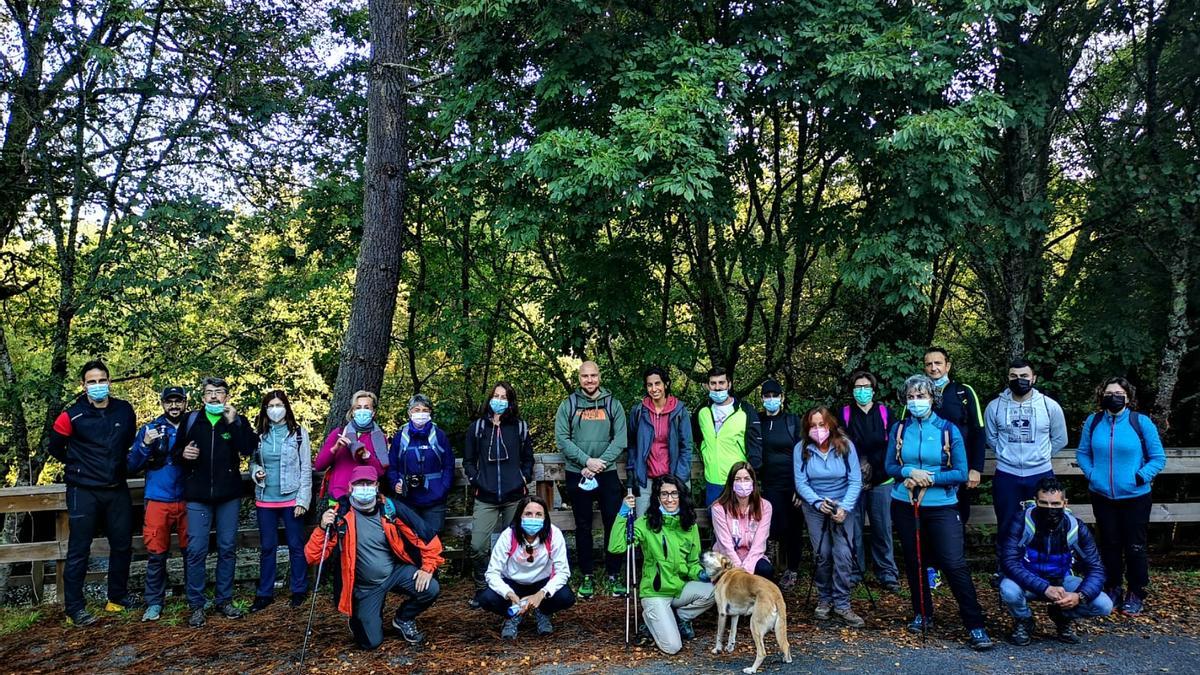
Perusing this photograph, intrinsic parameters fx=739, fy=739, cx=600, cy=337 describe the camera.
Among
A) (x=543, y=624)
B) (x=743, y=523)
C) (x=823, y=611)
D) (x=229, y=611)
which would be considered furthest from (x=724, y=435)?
(x=229, y=611)

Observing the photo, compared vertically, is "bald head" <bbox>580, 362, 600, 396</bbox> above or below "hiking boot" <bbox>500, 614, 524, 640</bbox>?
above

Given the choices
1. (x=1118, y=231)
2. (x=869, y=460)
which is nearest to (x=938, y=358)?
(x=869, y=460)

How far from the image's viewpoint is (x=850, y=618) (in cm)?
564

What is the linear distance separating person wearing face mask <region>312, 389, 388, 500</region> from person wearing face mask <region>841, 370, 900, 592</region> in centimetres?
400

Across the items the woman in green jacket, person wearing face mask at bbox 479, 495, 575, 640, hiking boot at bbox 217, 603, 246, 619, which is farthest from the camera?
hiking boot at bbox 217, 603, 246, 619

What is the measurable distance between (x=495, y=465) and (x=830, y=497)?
2.77 m

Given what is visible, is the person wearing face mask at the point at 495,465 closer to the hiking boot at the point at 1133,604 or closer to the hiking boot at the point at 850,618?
the hiking boot at the point at 850,618

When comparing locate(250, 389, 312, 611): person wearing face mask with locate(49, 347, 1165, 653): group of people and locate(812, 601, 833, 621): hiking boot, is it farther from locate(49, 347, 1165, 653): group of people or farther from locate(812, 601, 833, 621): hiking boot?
locate(812, 601, 833, 621): hiking boot

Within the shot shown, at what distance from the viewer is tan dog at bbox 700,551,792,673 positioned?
4.78m

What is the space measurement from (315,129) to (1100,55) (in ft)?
35.5

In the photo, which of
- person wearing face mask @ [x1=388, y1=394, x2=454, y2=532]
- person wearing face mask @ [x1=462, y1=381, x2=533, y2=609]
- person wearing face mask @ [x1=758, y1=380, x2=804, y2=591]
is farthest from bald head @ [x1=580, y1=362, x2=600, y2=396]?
person wearing face mask @ [x1=758, y1=380, x2=804, y2=591]

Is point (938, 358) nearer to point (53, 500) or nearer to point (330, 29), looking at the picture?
point (53, 500)

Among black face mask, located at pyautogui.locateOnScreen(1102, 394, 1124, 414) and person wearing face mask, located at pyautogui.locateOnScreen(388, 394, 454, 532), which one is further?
person wearing face mask, located at pyautogui.locateOnScreen(388, 394, 454, 532)

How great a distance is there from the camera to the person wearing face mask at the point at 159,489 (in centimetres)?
598
